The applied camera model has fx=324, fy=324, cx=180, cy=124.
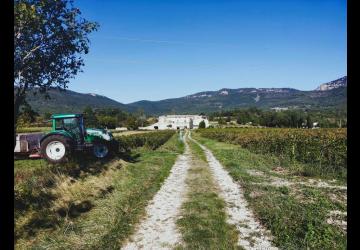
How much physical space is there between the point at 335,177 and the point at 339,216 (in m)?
6.31

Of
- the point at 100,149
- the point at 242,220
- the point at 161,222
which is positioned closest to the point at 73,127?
the point at 100,149

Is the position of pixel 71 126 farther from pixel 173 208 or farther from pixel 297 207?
pixel 297 207

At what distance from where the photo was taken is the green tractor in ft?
45.6

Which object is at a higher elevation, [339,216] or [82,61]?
[82,61]

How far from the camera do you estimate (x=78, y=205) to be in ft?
29.1

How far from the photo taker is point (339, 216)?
→ 791cm

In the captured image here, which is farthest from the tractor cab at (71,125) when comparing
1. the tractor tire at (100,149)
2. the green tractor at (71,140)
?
the tractor tire at (100,149)

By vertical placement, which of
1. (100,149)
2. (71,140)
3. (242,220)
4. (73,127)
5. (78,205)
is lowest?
(242,220)

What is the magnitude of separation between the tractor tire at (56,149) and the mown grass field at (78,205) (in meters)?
0.80

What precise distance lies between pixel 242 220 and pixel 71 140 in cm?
932

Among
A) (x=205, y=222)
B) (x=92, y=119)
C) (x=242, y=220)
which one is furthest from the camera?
(x=92, y=119)

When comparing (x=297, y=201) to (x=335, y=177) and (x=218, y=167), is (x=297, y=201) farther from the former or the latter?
(x=218, y=167)

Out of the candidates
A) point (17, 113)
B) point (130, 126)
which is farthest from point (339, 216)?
point (130, 126)

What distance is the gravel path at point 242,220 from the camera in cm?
638
